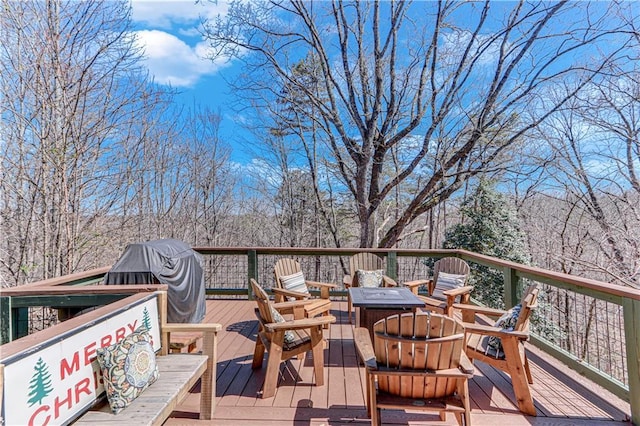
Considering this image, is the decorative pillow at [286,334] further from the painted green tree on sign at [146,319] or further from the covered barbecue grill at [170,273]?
the covered barbecue grill at [170,273]

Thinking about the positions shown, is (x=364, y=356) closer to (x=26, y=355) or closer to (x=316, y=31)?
(x=26, y=355)

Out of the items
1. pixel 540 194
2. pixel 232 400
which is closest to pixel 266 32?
pixel 232 400

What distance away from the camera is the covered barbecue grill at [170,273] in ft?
11.6

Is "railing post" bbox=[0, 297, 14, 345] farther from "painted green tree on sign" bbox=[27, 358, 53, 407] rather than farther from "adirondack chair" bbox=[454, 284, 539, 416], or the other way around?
"adirondack chair" bbox=[454, 284, 539, 416]

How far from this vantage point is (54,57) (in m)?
4.91

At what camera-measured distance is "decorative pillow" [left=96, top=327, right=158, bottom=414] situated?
69.0 inches

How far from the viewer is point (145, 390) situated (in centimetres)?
189

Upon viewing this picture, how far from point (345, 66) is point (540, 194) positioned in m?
7.44

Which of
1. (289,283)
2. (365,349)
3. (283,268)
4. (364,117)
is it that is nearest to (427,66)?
(364,117)

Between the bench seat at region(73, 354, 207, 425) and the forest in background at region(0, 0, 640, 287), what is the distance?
4295mm

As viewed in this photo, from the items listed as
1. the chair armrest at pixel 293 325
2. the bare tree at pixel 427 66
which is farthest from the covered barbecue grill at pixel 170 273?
the bare tree at pixel 427 66

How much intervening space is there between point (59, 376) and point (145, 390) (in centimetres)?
48

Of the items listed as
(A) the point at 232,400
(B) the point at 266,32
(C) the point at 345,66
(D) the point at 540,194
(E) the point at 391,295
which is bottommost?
(A) the point at 232,400

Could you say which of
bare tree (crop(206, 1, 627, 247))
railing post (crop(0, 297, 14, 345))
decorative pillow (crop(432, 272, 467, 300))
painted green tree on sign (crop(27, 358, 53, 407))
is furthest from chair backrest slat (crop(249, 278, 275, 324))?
bare tree (crop(206, 1, 627, 247))
